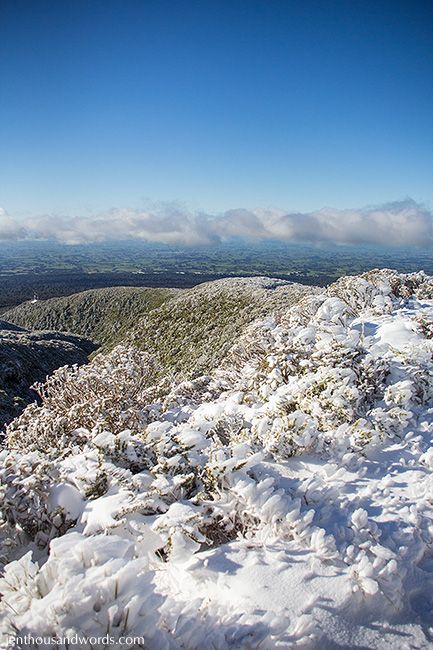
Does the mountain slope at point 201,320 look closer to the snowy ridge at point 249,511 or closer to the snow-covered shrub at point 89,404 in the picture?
the snow-covered shrub at point 89,404

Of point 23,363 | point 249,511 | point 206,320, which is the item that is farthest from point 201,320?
point 249,511

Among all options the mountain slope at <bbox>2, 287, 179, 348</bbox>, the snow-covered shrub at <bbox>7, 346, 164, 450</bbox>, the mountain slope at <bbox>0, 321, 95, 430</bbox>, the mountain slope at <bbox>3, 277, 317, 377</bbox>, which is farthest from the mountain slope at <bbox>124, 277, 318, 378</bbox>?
the mountain slope at <bbox>2, 287, 179, 348</bbox>

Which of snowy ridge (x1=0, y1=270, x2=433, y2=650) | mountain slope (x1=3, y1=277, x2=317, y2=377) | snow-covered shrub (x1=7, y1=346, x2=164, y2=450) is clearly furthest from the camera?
mountain slope (x1=3, y1=277, x2=317, y2=377)

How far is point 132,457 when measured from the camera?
5895mm

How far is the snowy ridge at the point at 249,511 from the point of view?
3322mm

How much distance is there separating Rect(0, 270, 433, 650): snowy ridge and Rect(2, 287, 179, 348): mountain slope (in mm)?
57303

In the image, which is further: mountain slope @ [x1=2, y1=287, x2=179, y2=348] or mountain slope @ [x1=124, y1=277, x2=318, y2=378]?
mountain slope @ [x1=2, y1=287, x2=179, y2=348]

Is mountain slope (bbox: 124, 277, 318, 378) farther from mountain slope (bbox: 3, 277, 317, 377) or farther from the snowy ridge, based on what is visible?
the snowy ridge

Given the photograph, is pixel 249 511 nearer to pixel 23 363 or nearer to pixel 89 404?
pixel 89 404

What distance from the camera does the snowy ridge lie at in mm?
3322

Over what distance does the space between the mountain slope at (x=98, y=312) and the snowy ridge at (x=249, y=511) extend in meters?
57.3

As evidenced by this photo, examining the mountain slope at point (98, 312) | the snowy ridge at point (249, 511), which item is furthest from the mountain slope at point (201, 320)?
the snowy ridge at point (249, 511)

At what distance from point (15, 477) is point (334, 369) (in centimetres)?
542

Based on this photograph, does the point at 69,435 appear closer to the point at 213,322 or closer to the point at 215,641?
the point at 215,641
